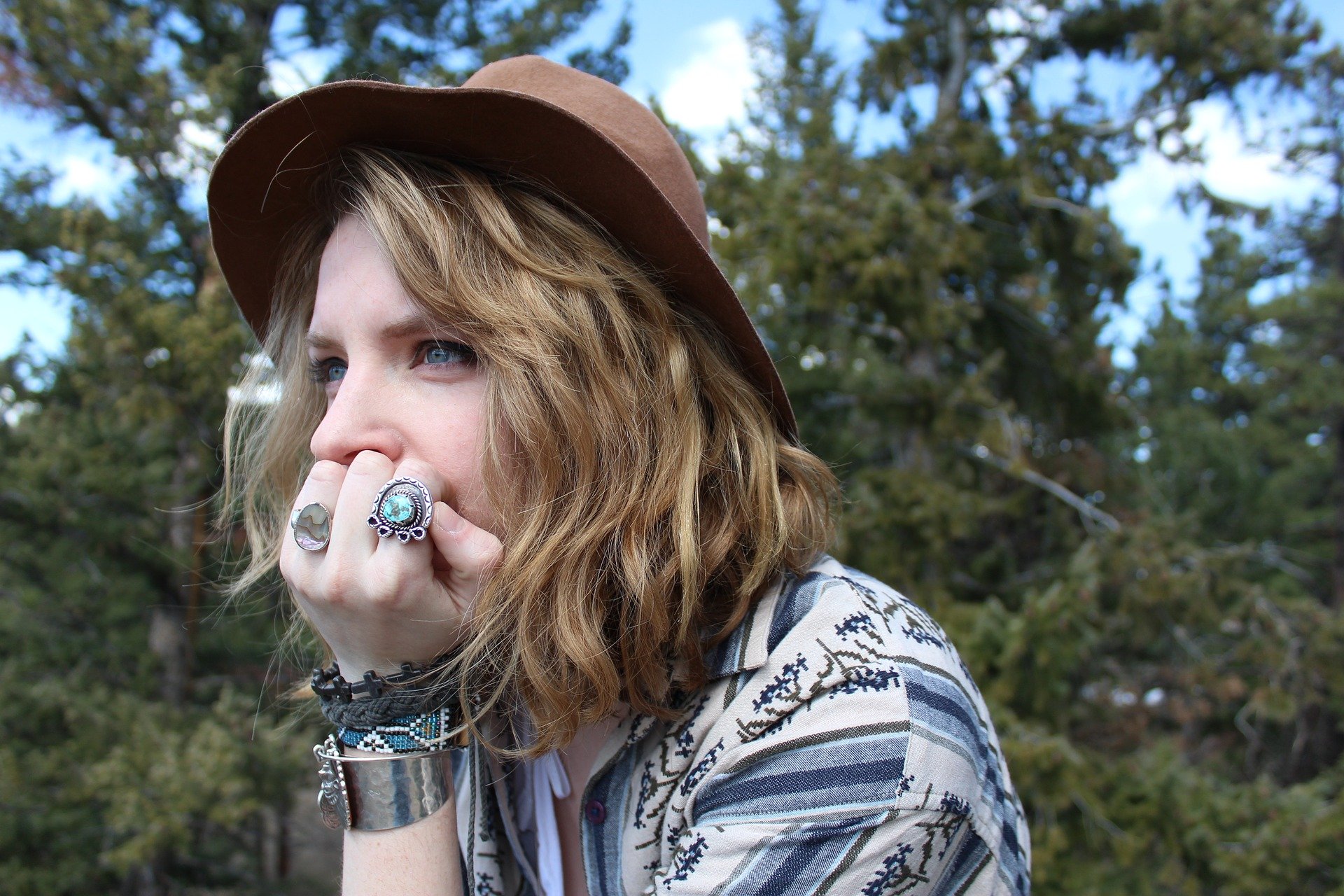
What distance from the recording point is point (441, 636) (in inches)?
50.1

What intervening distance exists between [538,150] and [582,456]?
501mm

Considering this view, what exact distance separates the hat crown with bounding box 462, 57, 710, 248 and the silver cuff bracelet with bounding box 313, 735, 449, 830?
39.1 inches

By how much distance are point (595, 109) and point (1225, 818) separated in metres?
6.39

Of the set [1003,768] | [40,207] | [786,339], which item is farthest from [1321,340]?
[40,207]

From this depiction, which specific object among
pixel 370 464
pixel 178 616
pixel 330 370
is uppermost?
pixel 178 616

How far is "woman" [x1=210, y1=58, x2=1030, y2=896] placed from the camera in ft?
3.72

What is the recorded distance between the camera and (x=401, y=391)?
1282 mm

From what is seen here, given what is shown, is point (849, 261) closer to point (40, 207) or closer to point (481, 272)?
point (481, 272)

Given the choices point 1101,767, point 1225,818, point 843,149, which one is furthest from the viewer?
point 843,149

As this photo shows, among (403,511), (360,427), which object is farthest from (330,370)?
(403,511)

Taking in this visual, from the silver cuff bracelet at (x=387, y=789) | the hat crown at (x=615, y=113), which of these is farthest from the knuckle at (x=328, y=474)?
the hat crown at (x=615, y=113)

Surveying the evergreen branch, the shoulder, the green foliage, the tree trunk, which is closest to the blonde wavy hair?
the shoulder

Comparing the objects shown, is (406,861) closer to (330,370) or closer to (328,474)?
(328,474)

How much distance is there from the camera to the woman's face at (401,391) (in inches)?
49.7
